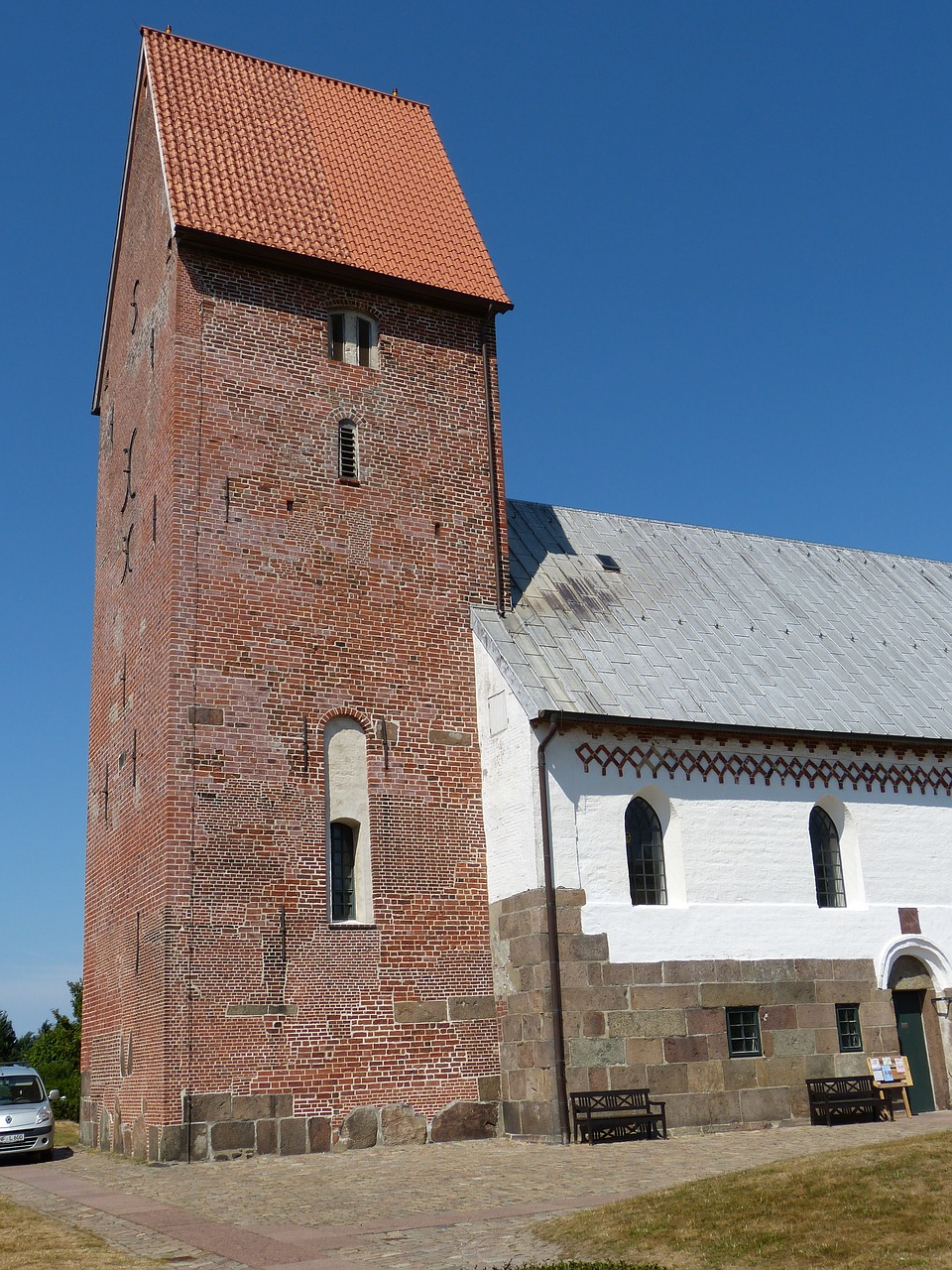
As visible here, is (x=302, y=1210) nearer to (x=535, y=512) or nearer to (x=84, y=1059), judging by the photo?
(x=84, y=1059)

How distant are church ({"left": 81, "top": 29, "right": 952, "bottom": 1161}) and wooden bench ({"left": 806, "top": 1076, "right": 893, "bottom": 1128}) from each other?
0.96ft

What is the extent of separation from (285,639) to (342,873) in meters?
3.63

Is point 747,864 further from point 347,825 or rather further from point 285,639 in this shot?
point 285,639

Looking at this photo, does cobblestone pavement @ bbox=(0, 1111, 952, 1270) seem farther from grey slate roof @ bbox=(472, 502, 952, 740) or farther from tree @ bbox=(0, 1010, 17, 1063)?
tree @ bbox=(0, 1010, 17, 1063)

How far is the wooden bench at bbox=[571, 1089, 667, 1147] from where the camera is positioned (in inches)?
691

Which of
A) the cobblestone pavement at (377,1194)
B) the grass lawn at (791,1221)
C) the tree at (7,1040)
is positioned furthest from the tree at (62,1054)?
the grass lawn at (791,1221)

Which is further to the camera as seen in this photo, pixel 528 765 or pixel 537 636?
pixel 537 636

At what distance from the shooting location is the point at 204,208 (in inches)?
835

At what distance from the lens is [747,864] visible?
66.8ft

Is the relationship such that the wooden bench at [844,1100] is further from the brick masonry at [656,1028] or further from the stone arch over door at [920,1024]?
the stone arch over door at [920,1024]

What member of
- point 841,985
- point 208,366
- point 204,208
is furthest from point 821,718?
point 204,208

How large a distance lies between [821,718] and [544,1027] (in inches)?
288

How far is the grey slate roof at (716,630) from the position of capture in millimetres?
20984

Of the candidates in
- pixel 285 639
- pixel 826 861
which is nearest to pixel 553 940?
pixel 826 861
